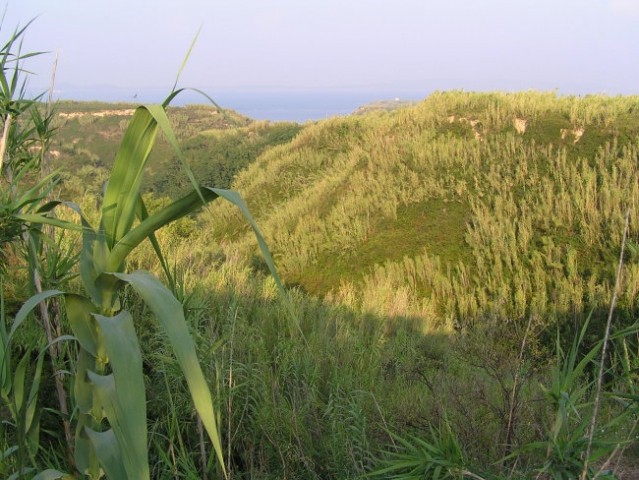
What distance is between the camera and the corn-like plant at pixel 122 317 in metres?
1.24

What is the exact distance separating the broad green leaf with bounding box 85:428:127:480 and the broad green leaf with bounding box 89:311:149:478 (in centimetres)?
27

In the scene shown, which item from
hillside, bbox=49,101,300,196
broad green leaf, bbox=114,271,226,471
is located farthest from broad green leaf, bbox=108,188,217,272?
hillside, bbox=49,101,300,196

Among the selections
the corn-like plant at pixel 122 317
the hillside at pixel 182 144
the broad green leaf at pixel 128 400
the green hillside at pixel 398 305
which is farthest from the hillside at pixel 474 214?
the broad green leaf at pixel 128 400

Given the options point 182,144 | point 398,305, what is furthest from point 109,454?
point 182,144

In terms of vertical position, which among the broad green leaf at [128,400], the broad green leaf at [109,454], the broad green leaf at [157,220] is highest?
the broad green leaf at [157,220]

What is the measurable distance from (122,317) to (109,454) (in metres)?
0.42

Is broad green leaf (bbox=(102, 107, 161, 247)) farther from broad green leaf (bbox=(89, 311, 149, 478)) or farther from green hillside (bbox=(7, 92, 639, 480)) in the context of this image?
broad green leaf (bbox=(89, 311, 149, 478))

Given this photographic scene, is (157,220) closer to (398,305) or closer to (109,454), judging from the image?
(109,454)

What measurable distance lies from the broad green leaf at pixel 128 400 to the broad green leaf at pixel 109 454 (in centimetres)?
27

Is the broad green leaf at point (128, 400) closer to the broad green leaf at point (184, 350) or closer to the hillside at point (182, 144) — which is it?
the broad green leaf at point (184, 350)

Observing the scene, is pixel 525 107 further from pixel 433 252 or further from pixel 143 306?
pixel 143 306

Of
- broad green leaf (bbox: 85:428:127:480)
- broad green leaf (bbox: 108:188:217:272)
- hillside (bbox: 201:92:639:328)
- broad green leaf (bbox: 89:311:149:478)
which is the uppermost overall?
broad green leaf (bbox: 108:188:217:272)

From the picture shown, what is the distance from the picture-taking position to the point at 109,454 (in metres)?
1.54

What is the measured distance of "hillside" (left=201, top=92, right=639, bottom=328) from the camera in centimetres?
922
